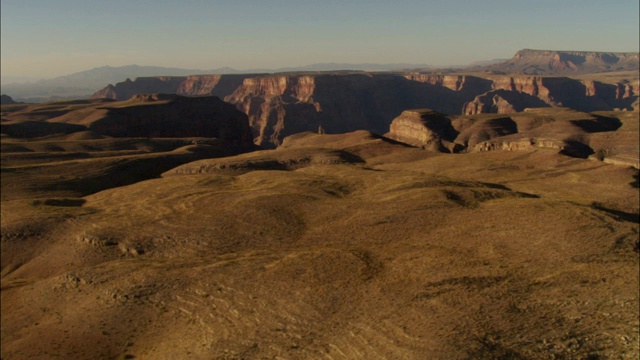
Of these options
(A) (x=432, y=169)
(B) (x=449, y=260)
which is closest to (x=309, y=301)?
(B) (x=449, y=260)

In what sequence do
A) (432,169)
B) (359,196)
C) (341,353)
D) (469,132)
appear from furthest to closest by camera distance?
(469,132), (432,169), (359,196), (341,353)

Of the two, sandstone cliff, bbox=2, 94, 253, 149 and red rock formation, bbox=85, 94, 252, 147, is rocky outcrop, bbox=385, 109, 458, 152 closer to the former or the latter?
sandstone cliff, bbox=2, 94, 253, 149

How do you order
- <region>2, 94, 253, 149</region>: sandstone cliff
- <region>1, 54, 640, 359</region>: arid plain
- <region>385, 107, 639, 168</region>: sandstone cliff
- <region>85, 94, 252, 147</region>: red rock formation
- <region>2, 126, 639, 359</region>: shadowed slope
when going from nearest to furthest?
<region>2, 126, 639, 359</region>: shadowed slope < <region>1, 54, 640, 359</region>: arid plain < <region>385, 107, 639, 168</region>: sandstone cliff < <region>2, 94, 253, 149</region>: sandstone cliff < <region>85, 94, 252, 147</region>: red rock formation

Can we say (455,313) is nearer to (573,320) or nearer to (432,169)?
(573,320)

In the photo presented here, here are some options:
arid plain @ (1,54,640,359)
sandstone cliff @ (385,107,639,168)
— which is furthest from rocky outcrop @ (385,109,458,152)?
arid plain @ (1,54,640,359)

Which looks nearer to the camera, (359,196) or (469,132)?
(359,196)

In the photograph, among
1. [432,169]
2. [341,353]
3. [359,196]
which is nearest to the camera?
[341,353]
